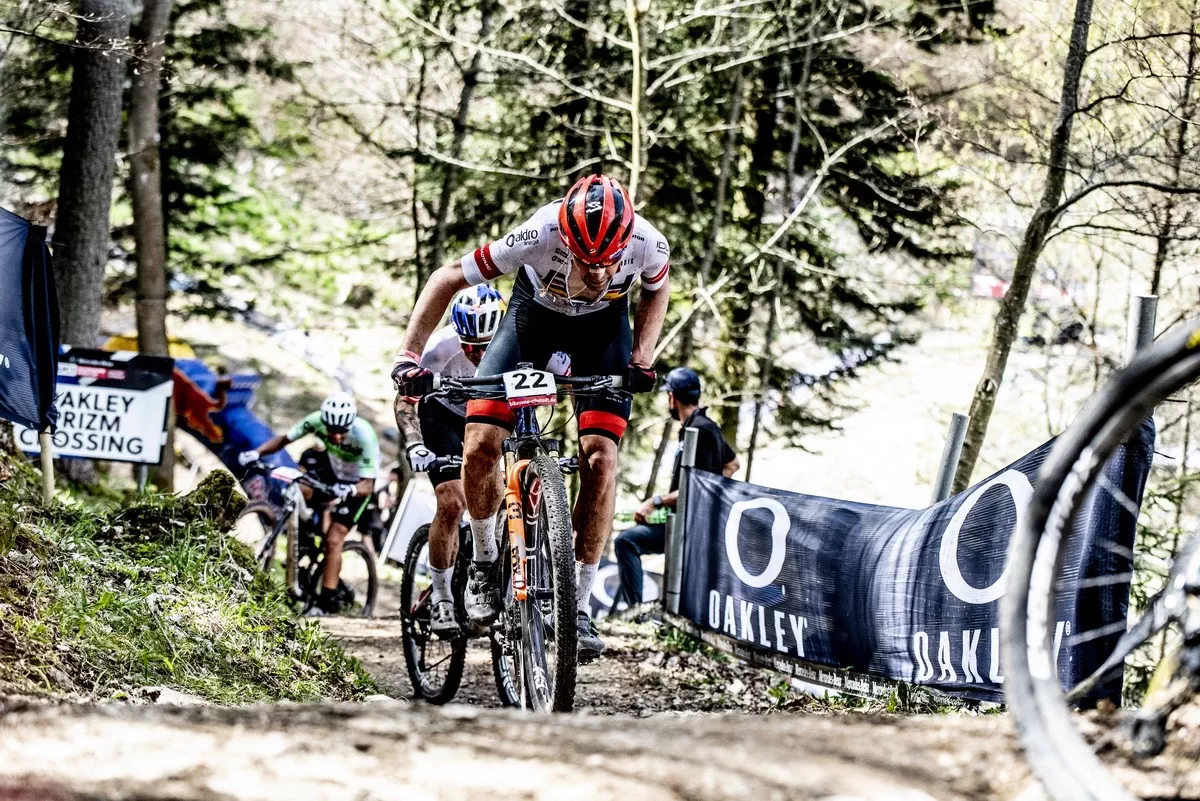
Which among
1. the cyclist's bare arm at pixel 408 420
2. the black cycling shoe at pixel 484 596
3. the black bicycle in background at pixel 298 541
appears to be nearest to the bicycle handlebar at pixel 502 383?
the black cycling shoe at pixel 484 596

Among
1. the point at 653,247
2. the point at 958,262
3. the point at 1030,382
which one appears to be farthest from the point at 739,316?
the point at 653,247

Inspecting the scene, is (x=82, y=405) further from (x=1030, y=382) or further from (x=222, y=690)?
(x=1030, y=382)

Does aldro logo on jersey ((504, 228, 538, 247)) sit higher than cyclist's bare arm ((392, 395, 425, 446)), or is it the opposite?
aldro logo on jersey ((504, 228, 538, 247))

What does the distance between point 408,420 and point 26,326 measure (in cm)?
258

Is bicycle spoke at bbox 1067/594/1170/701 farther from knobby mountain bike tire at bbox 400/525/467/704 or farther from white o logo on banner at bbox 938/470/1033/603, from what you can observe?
knobby mountain bike tire at bbox 400/525/467/704

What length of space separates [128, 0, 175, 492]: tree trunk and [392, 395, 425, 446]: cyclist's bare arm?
24.0ft

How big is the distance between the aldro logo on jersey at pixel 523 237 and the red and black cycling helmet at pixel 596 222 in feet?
0.84

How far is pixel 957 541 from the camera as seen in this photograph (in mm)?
5578

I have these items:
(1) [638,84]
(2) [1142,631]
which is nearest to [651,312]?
(2) [1142,631]

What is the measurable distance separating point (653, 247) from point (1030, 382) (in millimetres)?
22693

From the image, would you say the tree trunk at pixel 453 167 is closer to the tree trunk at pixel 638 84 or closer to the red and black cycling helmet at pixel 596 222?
the tree trunk at pixel 638 84

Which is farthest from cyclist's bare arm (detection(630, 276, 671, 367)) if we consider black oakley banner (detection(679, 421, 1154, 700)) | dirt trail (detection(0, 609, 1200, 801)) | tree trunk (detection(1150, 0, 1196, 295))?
tree trunk (detection(1150, 0, 1196, 295))

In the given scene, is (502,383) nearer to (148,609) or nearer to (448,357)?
(148,609)

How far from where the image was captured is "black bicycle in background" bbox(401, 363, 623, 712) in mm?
4746
